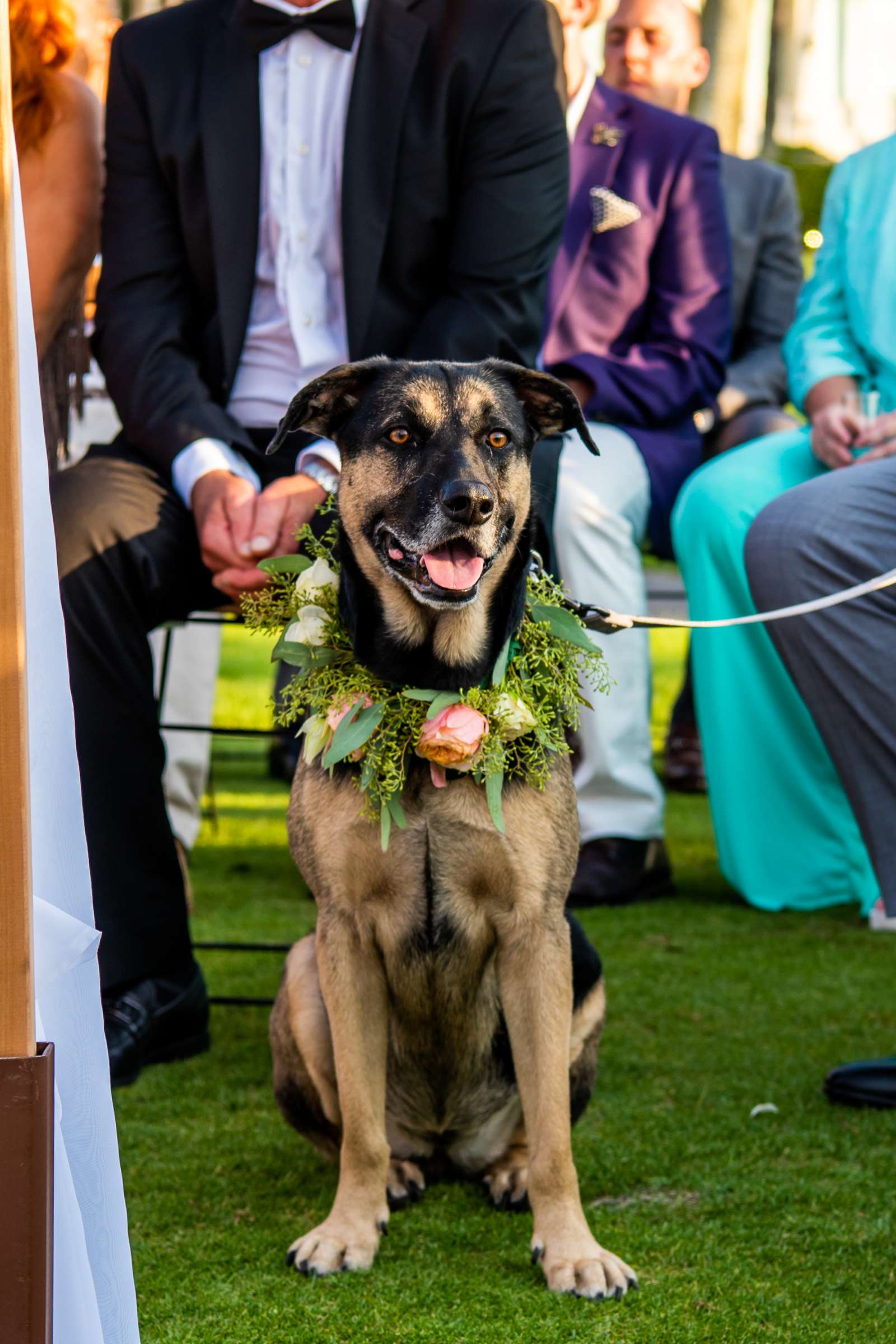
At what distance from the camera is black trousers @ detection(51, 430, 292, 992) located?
284 cm

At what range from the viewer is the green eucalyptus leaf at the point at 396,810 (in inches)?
86.4

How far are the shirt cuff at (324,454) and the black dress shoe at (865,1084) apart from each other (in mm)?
1596

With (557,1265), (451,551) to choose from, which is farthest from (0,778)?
(557,1265)

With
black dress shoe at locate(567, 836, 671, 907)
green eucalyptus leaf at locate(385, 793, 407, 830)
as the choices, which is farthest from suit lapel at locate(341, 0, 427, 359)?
black dress shoe at locate(567, 836, 671, 907)

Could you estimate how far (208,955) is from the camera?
3.89m

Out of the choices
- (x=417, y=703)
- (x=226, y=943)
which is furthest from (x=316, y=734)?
(x=226, y=943)

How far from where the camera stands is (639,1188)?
2.44 meters

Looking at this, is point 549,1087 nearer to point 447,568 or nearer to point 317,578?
point 447,568

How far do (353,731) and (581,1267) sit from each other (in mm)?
869

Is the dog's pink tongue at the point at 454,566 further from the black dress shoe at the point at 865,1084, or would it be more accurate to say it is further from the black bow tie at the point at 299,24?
the black bow tie at the point at 299,24

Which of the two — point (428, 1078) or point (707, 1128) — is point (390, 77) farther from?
point (707, 1128)

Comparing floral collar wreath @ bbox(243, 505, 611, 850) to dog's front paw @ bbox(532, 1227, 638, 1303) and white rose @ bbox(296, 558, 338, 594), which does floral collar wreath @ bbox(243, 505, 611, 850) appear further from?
dog's front paw @ bbox(532, 1227, 638, 1303)

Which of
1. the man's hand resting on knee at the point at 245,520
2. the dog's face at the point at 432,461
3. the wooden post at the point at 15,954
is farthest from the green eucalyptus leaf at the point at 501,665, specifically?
the wooden post at the point at 15,954

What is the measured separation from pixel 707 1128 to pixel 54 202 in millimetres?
2504
